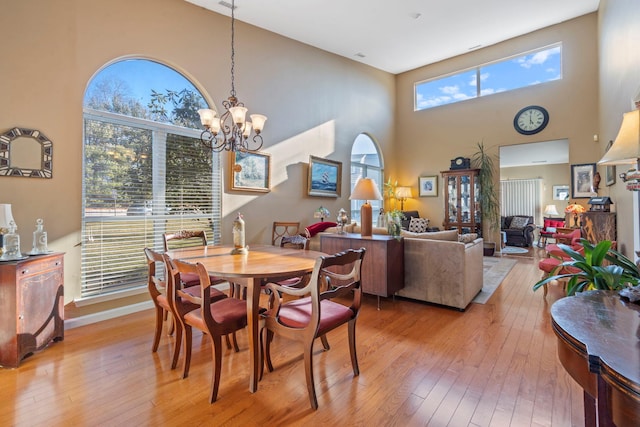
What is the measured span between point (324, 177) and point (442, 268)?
3.11 m

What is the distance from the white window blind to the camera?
10.8ft

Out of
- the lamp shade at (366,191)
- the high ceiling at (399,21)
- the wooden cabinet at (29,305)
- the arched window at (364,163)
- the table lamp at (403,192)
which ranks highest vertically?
the high ceiling at (399,21)

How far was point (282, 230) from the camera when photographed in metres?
5.19

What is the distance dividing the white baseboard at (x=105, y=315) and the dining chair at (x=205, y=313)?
1728 millimetres

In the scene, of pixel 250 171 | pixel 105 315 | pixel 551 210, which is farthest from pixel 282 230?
pixel 551 210

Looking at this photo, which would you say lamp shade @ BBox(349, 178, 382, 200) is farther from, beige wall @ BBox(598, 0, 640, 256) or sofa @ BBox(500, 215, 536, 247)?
sofa @ BBox(500, 215, 536, 247)

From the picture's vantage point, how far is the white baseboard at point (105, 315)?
3087mm

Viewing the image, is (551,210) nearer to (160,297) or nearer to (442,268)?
(442,268)

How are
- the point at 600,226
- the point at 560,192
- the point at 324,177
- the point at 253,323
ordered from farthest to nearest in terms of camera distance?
the point at 560,192 < the point at 324,177 < the point at 600,226 < the point at 253,323

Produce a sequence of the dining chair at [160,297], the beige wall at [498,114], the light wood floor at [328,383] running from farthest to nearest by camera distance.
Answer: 1. the beige wall at [498,114]
2. the dining chair at [160,297]
3. the light wood floor at [328,383]

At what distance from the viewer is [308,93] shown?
18.5 feet

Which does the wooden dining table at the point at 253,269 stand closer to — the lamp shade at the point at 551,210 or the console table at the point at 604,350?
the console table at the point at 604,350

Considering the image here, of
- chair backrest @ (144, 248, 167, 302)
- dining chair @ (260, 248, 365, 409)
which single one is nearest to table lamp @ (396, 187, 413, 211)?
dining chair @ (260, 248, 365, 409)

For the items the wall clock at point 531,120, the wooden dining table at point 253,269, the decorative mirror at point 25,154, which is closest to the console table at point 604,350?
the wooden dining table at point 253,269
